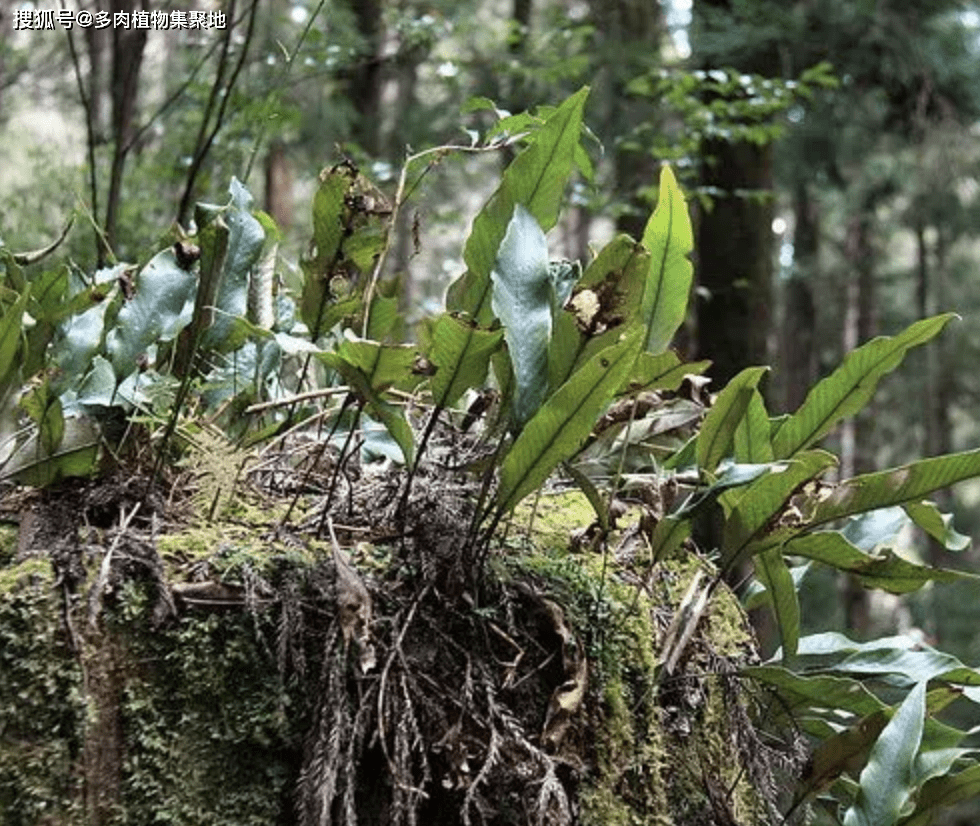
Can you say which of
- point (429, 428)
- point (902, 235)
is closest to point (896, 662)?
point (429, 428)

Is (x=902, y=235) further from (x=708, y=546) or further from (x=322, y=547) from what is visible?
(x=322, y=547)

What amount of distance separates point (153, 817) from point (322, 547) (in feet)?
1.23

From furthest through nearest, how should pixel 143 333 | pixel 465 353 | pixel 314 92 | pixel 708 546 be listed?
pixel 314 92
pixel 708 546
pixel 143 333
pixel 465 353

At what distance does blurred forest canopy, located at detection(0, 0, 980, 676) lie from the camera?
13.7ft

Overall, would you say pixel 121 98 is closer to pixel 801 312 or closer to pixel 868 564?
pixel 868 564

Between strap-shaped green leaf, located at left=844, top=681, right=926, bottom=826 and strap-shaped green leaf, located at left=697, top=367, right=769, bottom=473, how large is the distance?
1.42 feet

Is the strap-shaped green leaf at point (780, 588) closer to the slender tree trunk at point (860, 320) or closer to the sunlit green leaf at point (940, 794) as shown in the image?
the sunlit green leaf at point (940, 794)

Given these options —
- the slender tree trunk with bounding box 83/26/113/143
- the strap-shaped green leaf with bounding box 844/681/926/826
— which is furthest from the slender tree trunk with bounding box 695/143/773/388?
the strap-shaped green leaf with bounding box 844/681/926/826

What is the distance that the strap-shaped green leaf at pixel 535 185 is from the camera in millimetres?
1481

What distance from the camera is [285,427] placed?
1848 mm

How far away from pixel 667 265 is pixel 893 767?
789 mm

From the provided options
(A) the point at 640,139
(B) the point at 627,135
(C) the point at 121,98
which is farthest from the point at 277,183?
(C) the point at 121,98

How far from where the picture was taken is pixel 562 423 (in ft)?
4.50

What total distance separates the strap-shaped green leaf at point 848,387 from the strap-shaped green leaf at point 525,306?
444 millimetres
